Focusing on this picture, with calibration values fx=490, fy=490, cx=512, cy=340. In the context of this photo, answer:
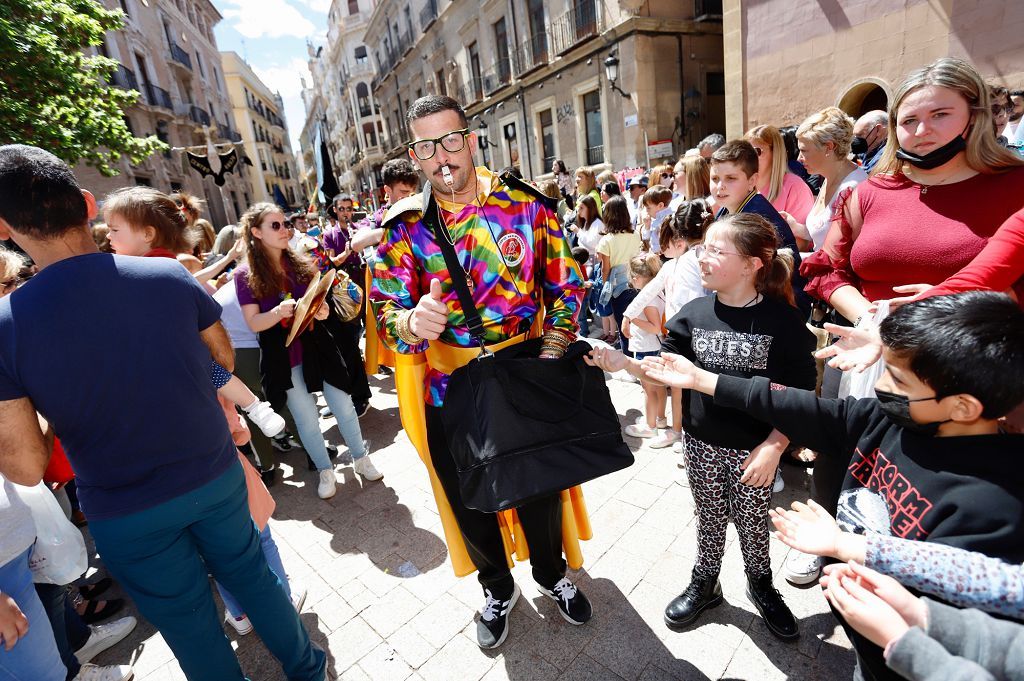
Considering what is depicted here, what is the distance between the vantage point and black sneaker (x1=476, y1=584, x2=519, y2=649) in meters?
2.26

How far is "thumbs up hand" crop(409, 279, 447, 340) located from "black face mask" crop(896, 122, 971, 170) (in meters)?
1.80

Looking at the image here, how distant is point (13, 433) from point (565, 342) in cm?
181

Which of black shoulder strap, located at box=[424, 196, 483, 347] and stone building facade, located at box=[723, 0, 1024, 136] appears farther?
stone building facade, located at box=[723, 0, 1024, 136]

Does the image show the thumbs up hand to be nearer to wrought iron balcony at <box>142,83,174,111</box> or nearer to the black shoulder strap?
the black shoulder strap

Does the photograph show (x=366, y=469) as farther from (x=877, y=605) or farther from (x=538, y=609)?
(x=877, y=605)

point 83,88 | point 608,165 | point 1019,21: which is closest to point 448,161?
point 83,88

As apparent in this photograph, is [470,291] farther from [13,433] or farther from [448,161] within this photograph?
[13,433]

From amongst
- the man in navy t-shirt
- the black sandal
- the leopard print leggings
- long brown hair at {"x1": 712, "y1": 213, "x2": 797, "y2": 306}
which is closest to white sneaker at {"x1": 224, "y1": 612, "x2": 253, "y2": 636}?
the man in navy t-shirt

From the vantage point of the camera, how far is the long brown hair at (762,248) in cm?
191

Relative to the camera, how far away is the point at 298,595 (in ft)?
8.83

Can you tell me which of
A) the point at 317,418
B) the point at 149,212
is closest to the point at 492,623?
the point at 317,418

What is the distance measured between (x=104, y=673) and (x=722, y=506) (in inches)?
117

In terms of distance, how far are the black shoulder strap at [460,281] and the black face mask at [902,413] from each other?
1237 millimetres

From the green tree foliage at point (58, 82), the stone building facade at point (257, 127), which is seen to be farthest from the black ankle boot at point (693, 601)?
the stone building facade at point (257, 127)
